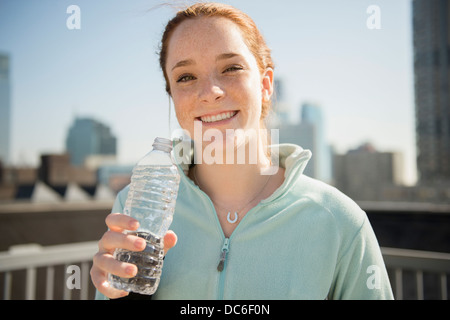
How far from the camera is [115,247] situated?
3.65ft

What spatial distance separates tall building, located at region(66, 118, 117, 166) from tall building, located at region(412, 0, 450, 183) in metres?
60.7

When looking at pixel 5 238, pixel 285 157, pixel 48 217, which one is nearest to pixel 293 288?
pixel 285 157

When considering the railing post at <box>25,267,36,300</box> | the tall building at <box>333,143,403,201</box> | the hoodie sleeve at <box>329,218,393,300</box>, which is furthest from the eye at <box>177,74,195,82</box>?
the tall building at <box>333,143,403,201</box>

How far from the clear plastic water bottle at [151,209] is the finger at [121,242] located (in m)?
0.10

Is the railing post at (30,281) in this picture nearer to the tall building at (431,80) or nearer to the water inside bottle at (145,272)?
the water inside bottle at (145,272)

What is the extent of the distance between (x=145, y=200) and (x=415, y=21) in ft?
295

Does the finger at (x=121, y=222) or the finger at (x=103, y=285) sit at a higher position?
the finger at (x=121, y=222)

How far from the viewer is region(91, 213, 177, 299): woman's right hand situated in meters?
1.08

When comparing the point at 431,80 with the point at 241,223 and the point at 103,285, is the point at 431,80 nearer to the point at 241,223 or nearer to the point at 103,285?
the point at 241,223

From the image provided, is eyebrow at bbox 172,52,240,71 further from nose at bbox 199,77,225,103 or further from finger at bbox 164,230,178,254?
finger at bbox 164,230,178,254

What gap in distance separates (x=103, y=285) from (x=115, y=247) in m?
0.15

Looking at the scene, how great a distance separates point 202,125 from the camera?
1.36m

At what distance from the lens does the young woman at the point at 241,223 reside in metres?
1.31

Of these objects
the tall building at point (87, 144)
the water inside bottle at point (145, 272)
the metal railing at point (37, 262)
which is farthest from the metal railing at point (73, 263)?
the tall building at point (87, 144)
